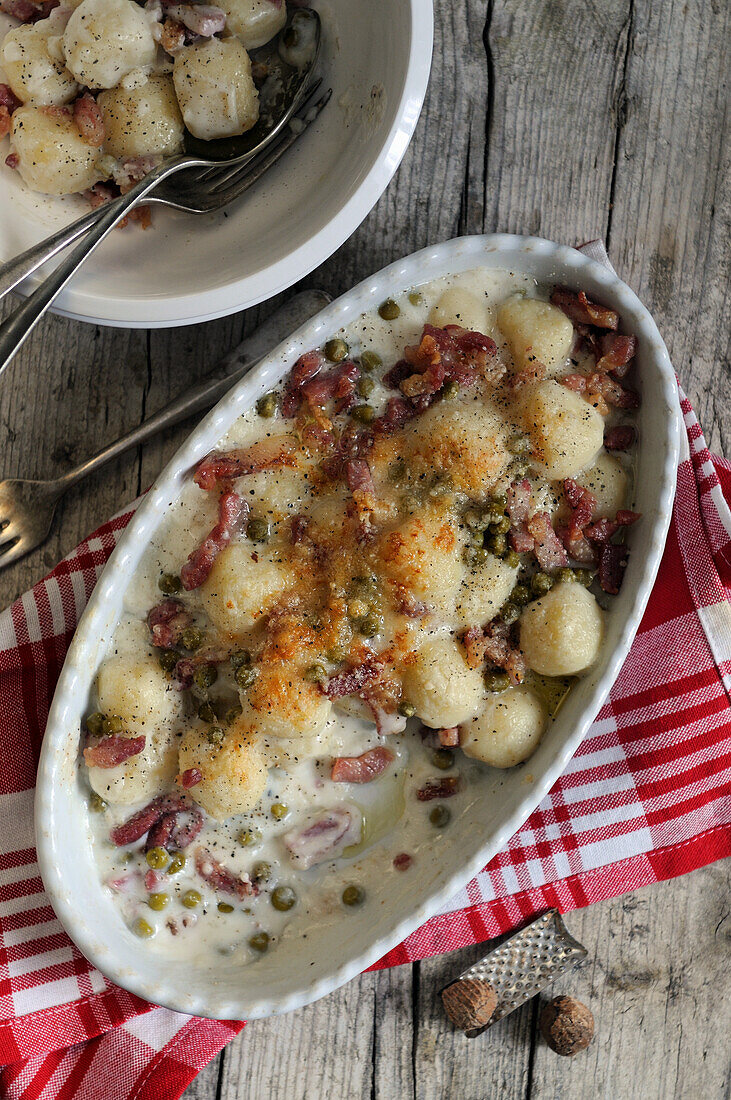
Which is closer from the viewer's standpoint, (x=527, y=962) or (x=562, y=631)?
(x=562, y=631)

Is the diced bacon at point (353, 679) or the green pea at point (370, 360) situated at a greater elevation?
the green pea at point (370, 360)

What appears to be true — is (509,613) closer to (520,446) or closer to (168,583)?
(520,446)

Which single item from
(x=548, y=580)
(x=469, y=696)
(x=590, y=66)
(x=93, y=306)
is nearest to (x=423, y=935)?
(x=469, y=696)

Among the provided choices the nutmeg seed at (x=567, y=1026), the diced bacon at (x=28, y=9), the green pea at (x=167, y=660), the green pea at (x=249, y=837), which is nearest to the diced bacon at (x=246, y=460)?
the green pea at (x=167, y=660)

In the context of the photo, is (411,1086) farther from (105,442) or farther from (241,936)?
(105,442)

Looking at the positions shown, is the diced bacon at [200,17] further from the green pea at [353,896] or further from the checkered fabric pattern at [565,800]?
the green pea at [353,896]

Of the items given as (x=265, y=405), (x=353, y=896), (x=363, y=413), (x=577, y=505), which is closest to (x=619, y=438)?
(x=577, y=505)

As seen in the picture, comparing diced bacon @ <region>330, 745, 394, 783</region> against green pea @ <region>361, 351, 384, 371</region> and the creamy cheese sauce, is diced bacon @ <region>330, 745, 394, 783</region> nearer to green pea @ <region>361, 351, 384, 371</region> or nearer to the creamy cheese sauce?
the creamy cheese sauce
